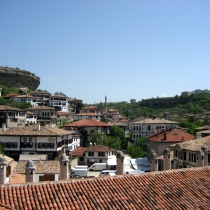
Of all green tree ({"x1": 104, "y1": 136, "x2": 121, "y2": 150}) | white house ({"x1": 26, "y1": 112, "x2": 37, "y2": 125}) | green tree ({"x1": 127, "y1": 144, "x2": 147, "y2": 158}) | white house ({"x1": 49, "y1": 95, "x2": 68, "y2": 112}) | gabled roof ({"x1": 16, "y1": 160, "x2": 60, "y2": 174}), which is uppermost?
white house ({"x1": 49, "y1": 95, "x2": 68, "y2": 112})

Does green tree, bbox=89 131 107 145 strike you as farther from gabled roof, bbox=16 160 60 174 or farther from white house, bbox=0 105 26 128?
gabled roof, bbox=16 160 60 174

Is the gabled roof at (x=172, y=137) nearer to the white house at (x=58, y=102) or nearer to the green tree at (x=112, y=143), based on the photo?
the green tree at (x=112, y=143)

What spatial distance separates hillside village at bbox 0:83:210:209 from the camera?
10891mm

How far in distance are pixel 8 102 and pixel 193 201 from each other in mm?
68543

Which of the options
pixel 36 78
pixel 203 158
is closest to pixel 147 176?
pixel 203 158

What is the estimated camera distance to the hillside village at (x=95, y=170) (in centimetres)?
1089

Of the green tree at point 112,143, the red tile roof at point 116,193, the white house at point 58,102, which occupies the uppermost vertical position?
the white house at point 58,102

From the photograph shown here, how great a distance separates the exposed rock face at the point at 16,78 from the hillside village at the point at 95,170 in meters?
36.6

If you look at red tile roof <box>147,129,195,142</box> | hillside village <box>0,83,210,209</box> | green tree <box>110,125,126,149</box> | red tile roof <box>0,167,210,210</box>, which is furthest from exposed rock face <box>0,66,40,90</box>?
red tile roof <box>0,167,210,210</box>

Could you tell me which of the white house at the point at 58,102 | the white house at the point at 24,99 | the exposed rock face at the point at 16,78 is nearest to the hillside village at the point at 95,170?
the white house at the point at 24,99

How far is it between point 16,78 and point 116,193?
9957 cm

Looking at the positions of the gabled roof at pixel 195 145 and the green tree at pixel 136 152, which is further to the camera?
the green tree at pixel 136 152

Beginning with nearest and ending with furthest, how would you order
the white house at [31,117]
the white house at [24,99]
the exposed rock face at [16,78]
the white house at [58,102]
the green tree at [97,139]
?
the green tree at [97,139] < the white house at [31,117] < the white house at [24,99] < the white house at [58,102] < the exposed rock face at [16,78]

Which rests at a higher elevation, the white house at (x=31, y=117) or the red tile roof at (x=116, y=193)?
the white house at (x=31, y=117)
